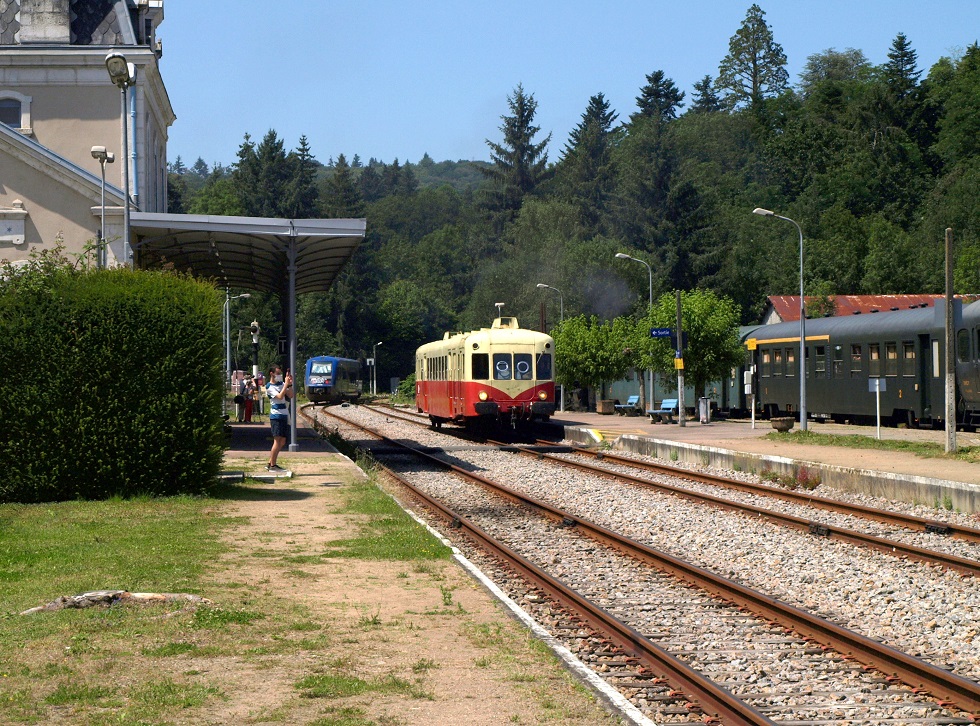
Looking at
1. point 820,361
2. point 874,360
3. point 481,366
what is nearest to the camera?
point 481,366

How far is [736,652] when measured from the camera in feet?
28.0

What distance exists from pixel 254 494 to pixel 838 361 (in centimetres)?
2581

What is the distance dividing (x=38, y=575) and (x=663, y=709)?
6379mm

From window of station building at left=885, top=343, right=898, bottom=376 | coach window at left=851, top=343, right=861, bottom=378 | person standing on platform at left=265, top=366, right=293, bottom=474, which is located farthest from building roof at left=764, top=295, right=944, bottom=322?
person standing on platform at left=265, top=366, right=293, bottom=474

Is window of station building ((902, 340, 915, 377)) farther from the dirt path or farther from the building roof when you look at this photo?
the building roof

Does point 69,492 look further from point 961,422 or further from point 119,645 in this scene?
point 961,422

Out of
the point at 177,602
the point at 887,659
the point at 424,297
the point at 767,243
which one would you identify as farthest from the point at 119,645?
the point at 424,297

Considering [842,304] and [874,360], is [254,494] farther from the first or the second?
[842,304]

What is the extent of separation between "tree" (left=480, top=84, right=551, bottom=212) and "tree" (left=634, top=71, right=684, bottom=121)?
15.6 m

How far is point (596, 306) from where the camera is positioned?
96.9 m

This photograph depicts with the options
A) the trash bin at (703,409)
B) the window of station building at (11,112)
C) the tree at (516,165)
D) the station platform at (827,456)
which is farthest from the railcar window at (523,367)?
the tree at (516,165)

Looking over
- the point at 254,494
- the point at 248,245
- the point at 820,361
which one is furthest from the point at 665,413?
the point at 254,494

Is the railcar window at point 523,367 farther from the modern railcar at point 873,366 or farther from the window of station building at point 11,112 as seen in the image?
the window of station building at point 11,112

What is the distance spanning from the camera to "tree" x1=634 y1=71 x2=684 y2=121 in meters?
132
